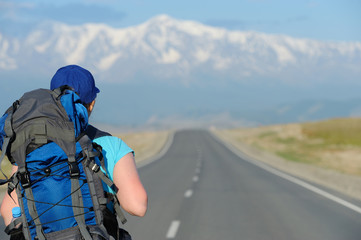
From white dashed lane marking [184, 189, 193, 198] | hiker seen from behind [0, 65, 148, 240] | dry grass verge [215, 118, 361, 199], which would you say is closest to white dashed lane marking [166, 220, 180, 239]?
white dashed lane marking [184, 189, 193, 198]

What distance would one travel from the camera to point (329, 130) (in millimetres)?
70438

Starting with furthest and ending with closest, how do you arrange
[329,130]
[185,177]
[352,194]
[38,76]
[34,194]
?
1. [329,130]
2. [185,177]
3. [352,194]
4. [38,76]
5. [34,194]

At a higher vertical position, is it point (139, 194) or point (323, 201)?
point (139, 194)

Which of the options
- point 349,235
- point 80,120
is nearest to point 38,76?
point 80,120

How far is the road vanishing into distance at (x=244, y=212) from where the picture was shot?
990 centimetres

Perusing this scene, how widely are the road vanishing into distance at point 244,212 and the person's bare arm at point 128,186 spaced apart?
20.2ft

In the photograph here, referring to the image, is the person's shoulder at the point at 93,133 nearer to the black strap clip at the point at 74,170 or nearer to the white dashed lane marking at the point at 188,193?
the black strap clip at the point at 74,170

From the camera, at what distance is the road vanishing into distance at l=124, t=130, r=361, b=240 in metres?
9.90

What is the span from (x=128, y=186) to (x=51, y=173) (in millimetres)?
454

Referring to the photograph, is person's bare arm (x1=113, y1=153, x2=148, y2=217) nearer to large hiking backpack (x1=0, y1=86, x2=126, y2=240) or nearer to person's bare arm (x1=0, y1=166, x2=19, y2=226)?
large hiking backpack (x1=0, y1=86, x2=126, y2=240)

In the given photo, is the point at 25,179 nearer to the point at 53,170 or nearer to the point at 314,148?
the point at 53,170

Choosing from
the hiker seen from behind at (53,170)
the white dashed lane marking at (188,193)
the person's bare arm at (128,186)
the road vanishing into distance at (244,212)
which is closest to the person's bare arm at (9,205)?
the hiker seen from behind at (53,170)

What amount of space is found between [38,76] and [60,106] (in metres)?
3.26

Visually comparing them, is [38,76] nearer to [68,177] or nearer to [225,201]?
[68,177]
